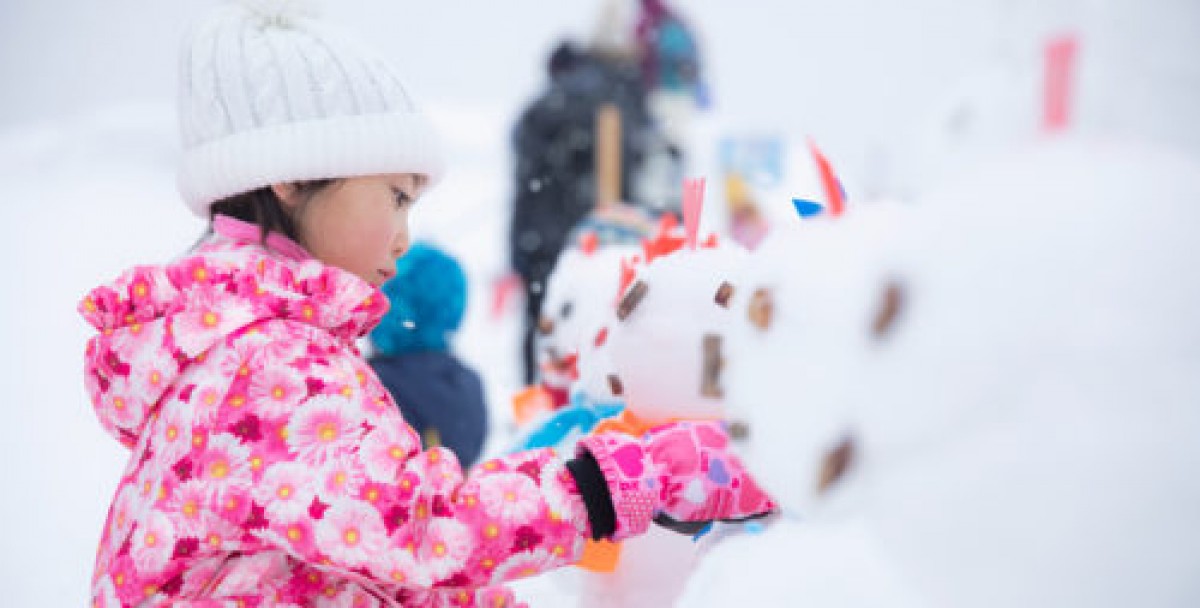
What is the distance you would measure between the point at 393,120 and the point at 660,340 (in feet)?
1.17

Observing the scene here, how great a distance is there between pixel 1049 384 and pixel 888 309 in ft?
0.27

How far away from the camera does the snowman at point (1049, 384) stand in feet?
1.45

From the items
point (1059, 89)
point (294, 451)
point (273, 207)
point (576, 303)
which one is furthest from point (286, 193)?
point (1059, 89)

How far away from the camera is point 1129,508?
1.45ft

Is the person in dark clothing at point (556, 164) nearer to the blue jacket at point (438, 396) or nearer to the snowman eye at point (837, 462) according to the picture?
the blue jacket at point (438, 396)

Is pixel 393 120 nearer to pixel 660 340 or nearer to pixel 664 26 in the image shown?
pixel 660 340

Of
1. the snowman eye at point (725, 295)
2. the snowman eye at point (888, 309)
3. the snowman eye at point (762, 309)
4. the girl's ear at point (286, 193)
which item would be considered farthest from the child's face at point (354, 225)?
the snowman eye at point (888, 309)

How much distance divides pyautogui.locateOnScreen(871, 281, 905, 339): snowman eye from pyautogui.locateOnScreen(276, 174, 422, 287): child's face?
59 centimetres

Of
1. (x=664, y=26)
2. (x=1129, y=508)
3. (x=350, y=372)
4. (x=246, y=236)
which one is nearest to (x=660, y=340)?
(x=350, y=372)

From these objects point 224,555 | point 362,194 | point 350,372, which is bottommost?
point 224,555

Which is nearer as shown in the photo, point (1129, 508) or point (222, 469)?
point (1129, 508)

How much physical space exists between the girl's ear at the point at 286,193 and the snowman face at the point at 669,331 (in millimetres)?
356

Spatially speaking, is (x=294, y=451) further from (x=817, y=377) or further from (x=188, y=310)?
(x=817, y=377)

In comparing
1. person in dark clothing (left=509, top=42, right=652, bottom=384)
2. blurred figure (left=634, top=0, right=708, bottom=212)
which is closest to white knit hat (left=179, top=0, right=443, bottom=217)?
person in dark clothing (left=509, top=42, right=652, bottom=384)
